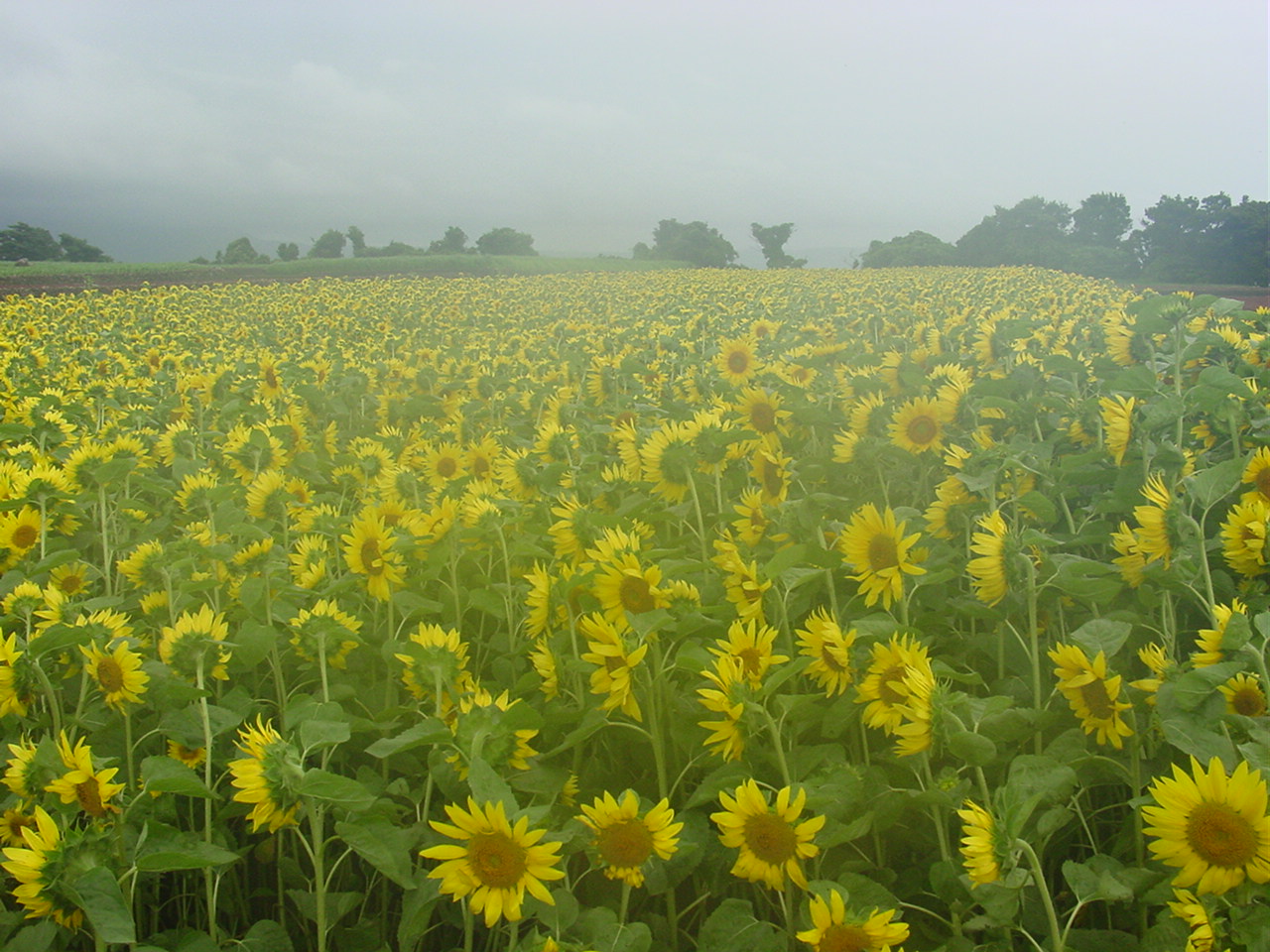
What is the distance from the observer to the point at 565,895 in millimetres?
1422

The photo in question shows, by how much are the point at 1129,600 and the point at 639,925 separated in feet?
4.64

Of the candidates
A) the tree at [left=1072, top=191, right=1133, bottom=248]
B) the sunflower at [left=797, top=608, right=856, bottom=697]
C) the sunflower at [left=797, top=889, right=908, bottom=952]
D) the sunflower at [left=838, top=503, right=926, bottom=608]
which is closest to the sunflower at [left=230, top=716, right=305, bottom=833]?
the sunflower at [left=797, top=889, right=908, bottom=952]

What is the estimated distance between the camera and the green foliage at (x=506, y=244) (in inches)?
1576

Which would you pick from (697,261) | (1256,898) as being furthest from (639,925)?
(697,261)

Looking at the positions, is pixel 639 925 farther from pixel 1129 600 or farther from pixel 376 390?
pixel 376 390

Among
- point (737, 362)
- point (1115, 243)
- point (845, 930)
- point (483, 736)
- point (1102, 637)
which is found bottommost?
point (845, 930)

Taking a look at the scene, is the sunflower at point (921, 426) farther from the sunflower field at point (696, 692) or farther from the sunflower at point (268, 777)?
the sunflower at point (268, 777)

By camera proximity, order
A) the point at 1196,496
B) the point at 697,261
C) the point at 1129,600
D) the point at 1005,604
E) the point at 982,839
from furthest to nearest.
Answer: the point at 697,261 → the point at 1129,600 → the point at 1005,604 → the point at 1196,496 → the point at 982,839

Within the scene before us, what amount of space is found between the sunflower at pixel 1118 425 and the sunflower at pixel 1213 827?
124 centimetres

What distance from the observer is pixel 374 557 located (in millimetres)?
2328

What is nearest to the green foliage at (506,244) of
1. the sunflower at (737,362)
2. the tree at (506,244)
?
the tree at (506,244)

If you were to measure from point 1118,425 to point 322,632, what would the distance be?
2.03 metres

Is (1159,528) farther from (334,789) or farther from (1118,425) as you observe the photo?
(334,789)

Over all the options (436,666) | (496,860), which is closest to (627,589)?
(436,666)
